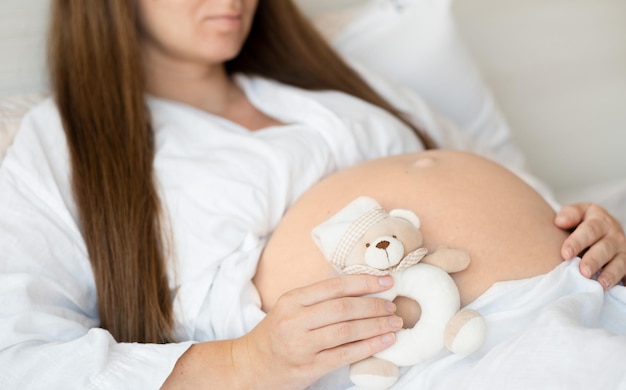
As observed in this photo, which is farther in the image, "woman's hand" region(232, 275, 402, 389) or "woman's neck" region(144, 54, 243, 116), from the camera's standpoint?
"woman's neck" region(144, 54, 243, 116)

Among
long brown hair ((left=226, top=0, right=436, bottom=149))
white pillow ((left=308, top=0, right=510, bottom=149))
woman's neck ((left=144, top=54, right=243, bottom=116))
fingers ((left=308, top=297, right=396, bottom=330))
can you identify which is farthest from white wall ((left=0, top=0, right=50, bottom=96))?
fingers ((left=308, top=297, right=396, bottom=330))

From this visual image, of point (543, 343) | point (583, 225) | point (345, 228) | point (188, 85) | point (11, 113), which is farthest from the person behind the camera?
point (188, 85)

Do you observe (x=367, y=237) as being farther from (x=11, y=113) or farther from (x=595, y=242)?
(x=11, y=113)

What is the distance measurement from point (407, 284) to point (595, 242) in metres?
0.37

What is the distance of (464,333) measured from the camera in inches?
35.4

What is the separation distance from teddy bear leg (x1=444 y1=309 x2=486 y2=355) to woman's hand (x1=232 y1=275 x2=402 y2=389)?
64mm

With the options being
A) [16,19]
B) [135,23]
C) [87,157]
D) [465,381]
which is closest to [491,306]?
[465,381]

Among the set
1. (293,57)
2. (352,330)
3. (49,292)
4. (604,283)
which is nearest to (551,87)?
(293,57)

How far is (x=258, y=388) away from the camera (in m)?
0.97

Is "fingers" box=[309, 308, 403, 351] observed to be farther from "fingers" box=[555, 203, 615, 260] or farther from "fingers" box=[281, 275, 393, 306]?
"fingers" box=[555, 203, 615, 260]

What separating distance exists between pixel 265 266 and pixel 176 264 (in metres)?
0.13

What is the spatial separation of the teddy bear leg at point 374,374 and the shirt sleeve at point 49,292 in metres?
0.24

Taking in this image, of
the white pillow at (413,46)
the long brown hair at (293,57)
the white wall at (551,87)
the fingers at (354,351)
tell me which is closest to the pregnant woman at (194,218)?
the fingers at (354,351)

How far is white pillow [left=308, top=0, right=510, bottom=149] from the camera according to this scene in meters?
1.72
